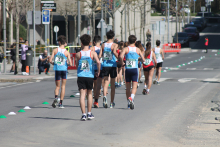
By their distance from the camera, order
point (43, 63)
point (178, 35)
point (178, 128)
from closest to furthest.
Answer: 1. point (178, 128)
2. point (43, 63)
3. point (178, 35)

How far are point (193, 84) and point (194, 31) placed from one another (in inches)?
Answer: 1726

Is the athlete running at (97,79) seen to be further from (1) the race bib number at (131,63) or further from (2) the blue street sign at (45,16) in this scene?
(2) the blue street sign at (45,16)

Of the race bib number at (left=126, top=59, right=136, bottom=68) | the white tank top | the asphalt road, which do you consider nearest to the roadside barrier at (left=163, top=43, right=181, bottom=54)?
the white tank top

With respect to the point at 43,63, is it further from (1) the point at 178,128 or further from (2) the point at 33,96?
(1) the point at 178,128

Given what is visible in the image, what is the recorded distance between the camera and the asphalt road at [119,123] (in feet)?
23.5

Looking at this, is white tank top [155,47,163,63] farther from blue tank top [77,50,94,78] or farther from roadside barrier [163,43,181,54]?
roadside barrier [163,43,181,54]

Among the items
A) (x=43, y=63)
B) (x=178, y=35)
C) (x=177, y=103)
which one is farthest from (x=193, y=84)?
(x=178, y=35)

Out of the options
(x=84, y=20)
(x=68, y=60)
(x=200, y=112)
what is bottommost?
(x=200, y=112)

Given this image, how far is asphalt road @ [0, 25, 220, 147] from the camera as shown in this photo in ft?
23.5

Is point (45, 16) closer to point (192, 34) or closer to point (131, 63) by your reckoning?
point (131, 63)

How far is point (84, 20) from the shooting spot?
62688 mm

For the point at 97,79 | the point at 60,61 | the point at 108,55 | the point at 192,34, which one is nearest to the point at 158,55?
the point at 97,79

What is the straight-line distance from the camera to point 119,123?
28.9 ft

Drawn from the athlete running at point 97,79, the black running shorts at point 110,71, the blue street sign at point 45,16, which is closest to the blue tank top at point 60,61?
the athlete running at point 97,79
